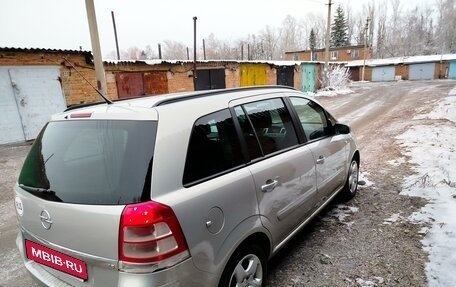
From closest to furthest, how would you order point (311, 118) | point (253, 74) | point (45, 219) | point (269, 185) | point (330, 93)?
point (45, 219), point (269, 185), point (311, 118), point (253, 74), point (330, 93)

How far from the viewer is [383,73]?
44.5 metres

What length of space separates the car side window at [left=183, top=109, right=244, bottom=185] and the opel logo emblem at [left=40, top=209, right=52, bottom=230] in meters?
0.86

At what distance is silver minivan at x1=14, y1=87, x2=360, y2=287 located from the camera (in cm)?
157

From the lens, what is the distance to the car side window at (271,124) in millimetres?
2449

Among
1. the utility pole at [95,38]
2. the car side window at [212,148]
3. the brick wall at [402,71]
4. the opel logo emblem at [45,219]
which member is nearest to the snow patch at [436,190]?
the car side window at [212,148]

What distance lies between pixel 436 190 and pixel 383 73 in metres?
46.5

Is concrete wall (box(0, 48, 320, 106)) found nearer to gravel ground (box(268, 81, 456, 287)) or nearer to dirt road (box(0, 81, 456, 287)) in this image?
dirt road (box(0, 81, 456, 287))

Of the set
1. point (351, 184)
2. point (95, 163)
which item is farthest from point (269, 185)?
point (351, 184)

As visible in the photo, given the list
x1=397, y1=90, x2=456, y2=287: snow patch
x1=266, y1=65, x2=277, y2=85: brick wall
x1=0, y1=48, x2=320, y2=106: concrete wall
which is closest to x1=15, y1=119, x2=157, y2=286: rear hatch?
x1=397, y1=90, x2=456, y2=287: snow patch

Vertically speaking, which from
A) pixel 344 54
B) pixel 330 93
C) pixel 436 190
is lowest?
pixel 330 93

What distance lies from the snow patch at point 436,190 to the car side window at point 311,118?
152 centimetres

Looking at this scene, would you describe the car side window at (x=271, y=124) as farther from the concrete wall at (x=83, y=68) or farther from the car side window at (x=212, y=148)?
the concrete wall at (x=83, y=68)

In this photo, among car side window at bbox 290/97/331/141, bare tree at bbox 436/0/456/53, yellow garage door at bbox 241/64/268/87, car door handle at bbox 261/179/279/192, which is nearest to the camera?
car door handle at bbox 261/179/279/192

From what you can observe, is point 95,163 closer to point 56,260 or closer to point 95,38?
point 56,260
